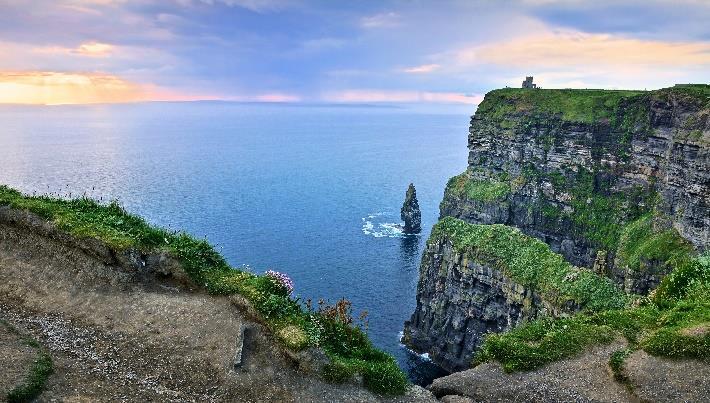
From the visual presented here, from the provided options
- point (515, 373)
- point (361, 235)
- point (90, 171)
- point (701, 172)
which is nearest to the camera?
point (515, 373)

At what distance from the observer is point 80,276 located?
2873cm

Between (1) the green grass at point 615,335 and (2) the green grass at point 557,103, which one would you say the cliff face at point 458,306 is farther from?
(2) the green grass at point 557,103

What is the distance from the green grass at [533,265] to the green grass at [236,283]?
37.7 meters

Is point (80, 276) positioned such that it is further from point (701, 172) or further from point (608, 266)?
point (608, 266)

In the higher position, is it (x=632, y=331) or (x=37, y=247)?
(x=37, y=247)

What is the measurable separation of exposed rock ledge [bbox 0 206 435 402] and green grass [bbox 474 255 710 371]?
5.98 meters

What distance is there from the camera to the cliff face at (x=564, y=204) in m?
69.9

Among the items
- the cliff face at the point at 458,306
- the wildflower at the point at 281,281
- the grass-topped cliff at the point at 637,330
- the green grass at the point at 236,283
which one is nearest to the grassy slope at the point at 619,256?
the grass-topped cliff at the point at 637,330

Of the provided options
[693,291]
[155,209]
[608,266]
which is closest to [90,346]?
[693,291]

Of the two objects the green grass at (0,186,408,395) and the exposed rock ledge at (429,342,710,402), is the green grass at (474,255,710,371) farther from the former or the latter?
the green grass at (0,186,408,395)

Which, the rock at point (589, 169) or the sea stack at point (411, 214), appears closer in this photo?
the rock at point (589, 169)

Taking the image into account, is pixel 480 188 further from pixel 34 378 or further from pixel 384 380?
pixel 34 378

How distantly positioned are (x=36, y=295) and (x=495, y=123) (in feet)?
401

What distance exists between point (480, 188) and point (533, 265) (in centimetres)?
6720
